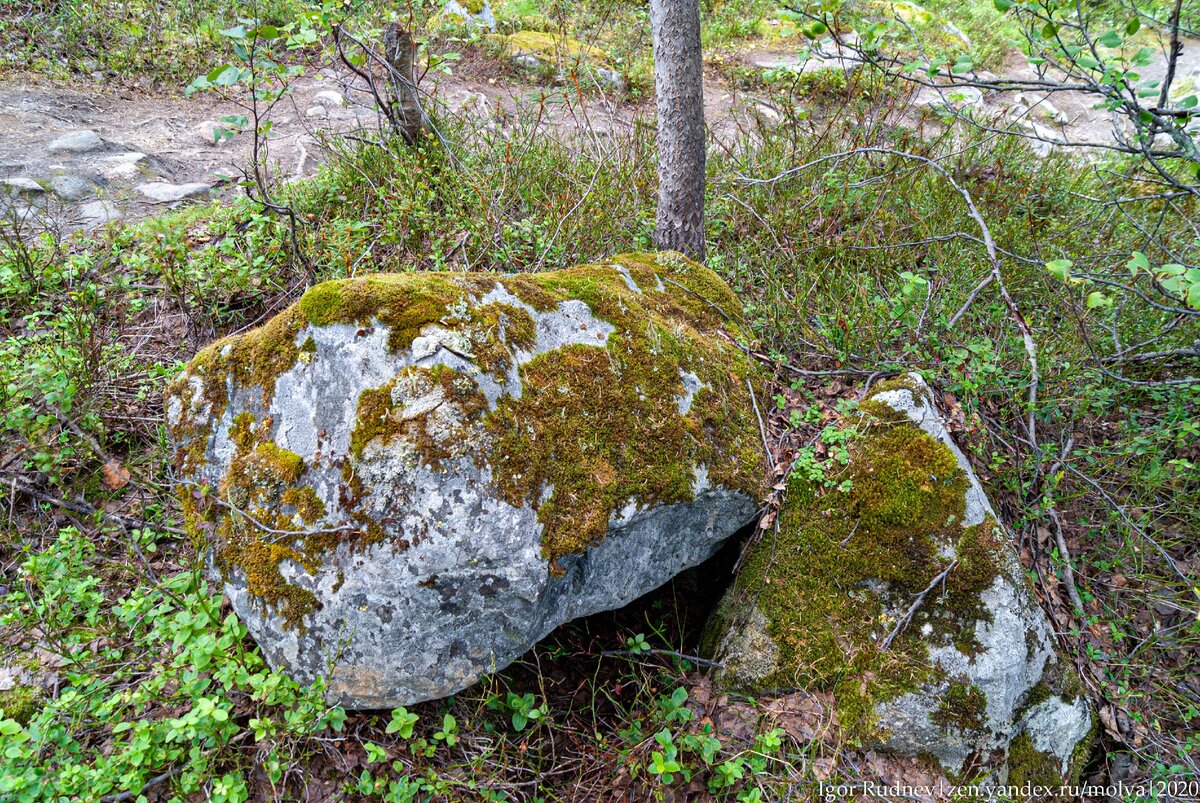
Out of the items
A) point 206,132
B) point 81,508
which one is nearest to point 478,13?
point 206,132

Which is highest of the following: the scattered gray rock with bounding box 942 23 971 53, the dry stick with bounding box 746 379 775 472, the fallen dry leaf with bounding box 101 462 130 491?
the scattered gray rock with bounding box 942 23 971 53

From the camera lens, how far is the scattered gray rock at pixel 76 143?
5.14m

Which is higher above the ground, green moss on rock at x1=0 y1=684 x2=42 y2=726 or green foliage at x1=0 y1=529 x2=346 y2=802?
green foliage at x1=0 y1=529 x2=346 y2=802

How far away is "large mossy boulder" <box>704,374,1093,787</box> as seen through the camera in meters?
2.39

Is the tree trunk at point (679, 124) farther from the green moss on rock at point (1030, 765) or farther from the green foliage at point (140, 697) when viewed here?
the green foliage at point (140, 697)

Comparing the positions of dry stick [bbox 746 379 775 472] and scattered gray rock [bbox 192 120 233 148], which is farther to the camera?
scattered gray rock [bbox 192 120 233 148]

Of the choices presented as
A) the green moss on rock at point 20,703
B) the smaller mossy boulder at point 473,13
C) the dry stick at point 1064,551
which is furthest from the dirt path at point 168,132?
the green moss on rock at point 20,703

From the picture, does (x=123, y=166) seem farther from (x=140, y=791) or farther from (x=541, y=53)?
(x=541, y=53)

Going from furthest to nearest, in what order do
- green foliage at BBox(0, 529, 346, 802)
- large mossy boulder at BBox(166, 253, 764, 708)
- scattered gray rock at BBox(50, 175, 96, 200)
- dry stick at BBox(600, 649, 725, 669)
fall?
1. scattered gray rock at BBox(50, 175, 96, 200)
2. dry stick at BBox(600, 649, 725, 669)
3. large mossy boulder at BBox(166, 253, 764, 708)
4. green foliage at BBox(0, 529, 346, 802)

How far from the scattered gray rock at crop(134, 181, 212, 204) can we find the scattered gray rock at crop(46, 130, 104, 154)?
783mm

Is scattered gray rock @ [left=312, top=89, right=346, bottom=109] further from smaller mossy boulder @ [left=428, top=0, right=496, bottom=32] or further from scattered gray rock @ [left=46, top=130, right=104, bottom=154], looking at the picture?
scattered gray rock @ [left=46, top=130, right=104, bottom=154]

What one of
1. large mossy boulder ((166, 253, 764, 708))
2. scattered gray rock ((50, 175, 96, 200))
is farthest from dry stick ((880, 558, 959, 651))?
scattered gray rock ((50, 175, 96, 200))

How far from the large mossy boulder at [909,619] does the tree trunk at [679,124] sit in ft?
6.62

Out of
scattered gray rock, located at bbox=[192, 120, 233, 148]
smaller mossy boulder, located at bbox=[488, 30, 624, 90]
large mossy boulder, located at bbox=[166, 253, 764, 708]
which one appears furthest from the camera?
smaller mossy boulder, located at bbox=[488, 30, 624, 90]
